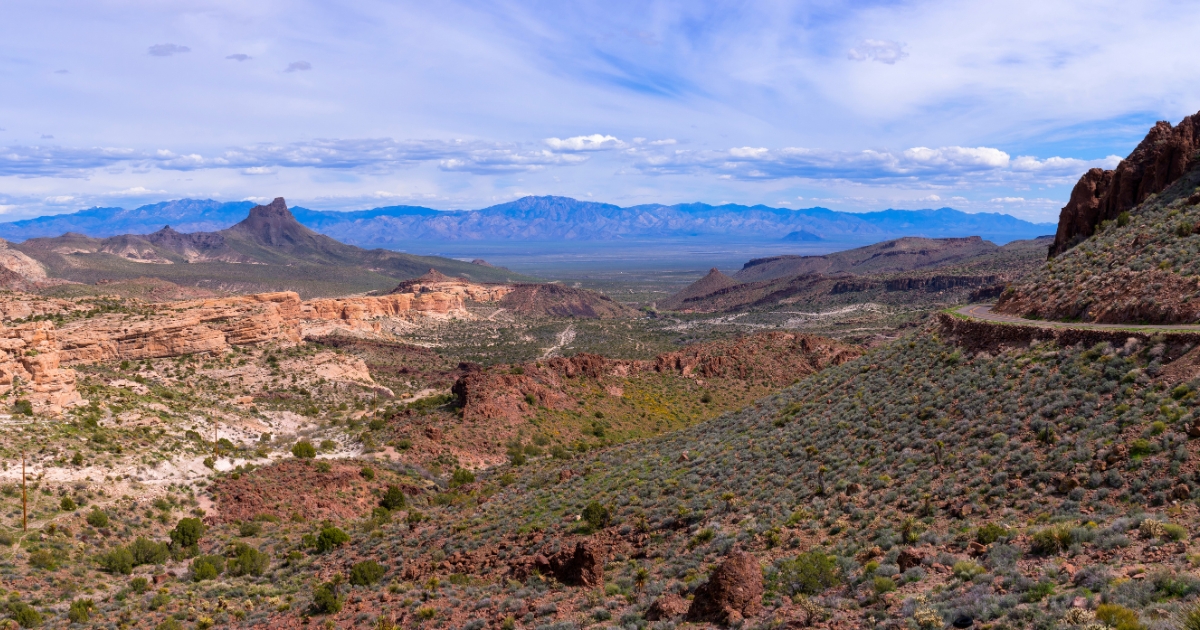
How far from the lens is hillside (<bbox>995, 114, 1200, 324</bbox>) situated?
70.3 feet

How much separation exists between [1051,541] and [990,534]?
122cm

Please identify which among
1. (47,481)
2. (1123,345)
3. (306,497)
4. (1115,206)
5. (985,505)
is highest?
(1115,206)

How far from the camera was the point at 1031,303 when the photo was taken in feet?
89.5

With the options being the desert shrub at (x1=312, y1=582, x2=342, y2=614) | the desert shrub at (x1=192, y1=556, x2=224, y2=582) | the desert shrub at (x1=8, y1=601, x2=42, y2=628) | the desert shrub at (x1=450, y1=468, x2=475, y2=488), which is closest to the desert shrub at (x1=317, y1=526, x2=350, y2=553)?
the desert shrub at (x1=192, y1=556, x2=224, y2=582)

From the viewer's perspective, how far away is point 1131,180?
107 feet

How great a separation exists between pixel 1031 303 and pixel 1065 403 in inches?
439

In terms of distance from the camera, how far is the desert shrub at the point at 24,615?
62.2ft

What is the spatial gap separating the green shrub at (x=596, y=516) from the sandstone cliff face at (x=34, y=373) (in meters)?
27.7

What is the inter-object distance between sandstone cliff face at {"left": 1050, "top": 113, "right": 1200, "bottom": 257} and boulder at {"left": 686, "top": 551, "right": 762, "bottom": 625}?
29764 millimetres

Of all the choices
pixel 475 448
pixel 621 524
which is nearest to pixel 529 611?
pixel 621 524

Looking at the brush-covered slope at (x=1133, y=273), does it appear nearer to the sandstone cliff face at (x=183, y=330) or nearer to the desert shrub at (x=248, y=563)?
the desert shrub at (x=248, y=563)

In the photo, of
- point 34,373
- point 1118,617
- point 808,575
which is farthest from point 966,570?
point 34,373

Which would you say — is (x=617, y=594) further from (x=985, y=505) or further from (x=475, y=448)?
(x=475, y=448)

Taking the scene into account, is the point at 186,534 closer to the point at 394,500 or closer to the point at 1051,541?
the point at 394,500
